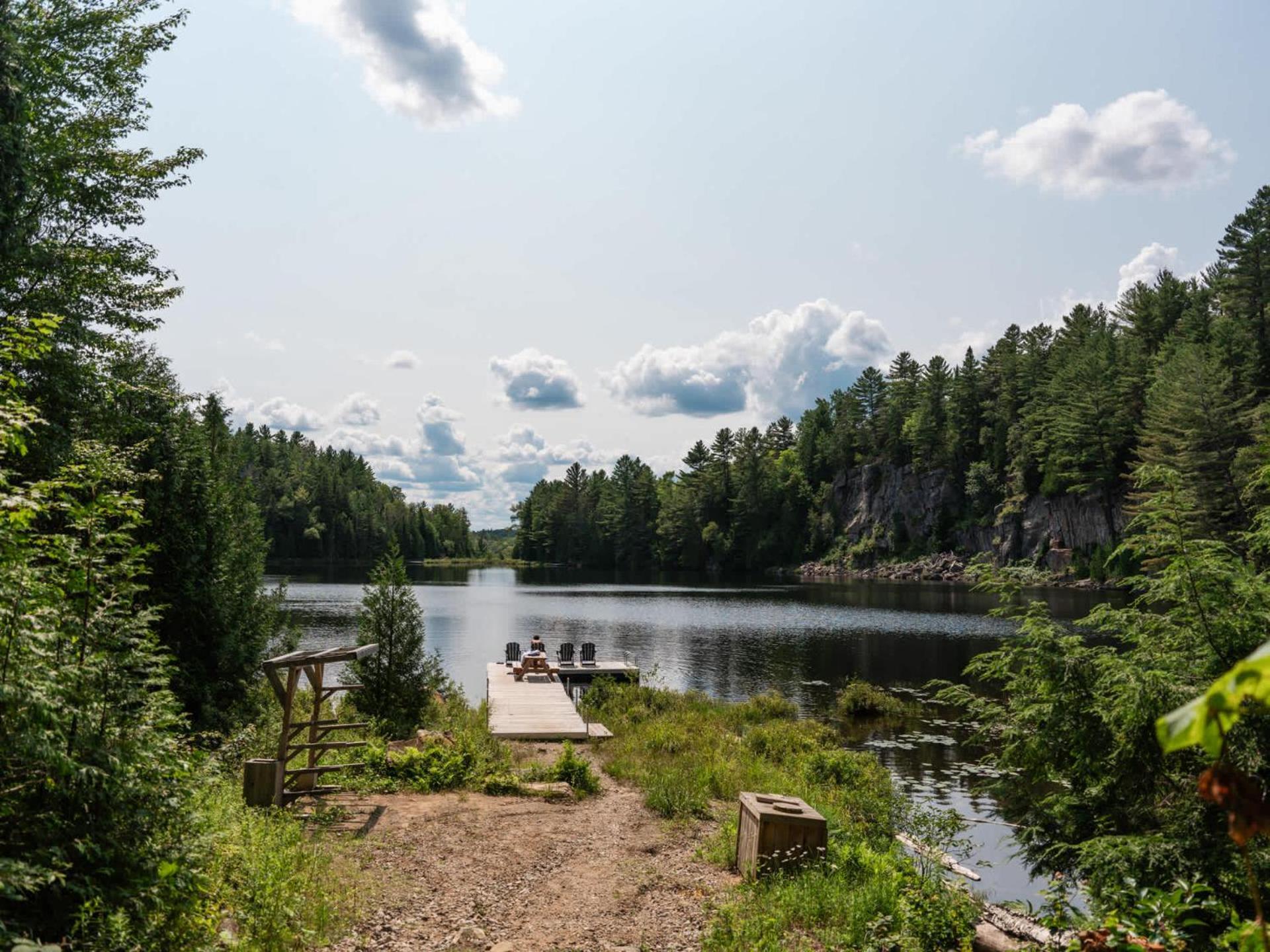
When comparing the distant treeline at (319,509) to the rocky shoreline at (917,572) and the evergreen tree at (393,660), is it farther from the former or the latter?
the evergreen tree at (393,660)

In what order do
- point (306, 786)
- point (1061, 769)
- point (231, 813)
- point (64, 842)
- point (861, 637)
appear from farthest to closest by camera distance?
point (861, 637) → point (306, 786) → point (231, 813) → point (1061, 769) → point (64, 842)

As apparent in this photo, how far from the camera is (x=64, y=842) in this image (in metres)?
4.87

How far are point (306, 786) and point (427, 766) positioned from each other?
6.41 ft

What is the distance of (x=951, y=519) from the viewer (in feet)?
282

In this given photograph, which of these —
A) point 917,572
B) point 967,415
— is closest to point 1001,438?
point 967,415

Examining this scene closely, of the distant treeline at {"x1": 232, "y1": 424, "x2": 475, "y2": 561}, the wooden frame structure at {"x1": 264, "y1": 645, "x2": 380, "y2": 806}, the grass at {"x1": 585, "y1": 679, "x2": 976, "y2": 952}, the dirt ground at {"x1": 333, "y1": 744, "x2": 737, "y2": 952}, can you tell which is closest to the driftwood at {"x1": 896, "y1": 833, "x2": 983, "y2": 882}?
the grass at {"x1": 585, "y1": 679, "x2": 976, "y2": 952}

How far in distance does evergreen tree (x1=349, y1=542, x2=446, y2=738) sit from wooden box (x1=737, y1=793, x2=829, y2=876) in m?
10.5

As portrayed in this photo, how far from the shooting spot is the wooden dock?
678 inches

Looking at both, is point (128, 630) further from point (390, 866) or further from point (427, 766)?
point (427, 766)

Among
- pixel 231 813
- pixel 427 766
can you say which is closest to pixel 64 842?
pixel 231 813

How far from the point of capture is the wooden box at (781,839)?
324 inches

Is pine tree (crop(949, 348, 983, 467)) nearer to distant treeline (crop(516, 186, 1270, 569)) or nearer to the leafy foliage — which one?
distant treeline (crop(516, 186, 1270, 569))

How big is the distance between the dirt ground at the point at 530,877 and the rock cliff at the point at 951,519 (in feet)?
202

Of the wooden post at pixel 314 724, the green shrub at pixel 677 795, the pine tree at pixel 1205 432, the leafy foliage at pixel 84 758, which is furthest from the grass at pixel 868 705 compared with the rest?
the pine tree at pixel 1205 432
